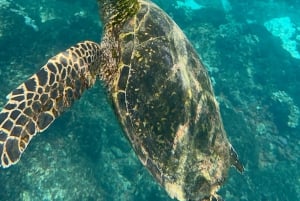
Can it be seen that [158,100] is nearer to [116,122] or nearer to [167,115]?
[167,115]

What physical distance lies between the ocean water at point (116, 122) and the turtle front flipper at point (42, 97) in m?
2.35

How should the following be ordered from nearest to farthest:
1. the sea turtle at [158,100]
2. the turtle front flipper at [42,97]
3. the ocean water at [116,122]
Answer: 1. the turtle front flipper at [42,97]
2. the sea turtle at [158,100]
3. the ocean water at [116,122]

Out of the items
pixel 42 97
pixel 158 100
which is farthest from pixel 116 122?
pixel 42 97

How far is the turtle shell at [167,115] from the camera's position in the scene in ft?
13.7

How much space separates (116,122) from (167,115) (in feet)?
18.0

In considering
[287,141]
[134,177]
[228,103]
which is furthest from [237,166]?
[287,141]

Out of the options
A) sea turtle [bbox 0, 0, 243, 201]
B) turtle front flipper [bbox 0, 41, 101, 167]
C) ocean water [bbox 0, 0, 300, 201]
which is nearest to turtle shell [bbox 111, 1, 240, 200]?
sea turtle [bbox 0, 0, 243, 201]

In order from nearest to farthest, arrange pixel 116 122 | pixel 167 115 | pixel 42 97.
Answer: pixel 42 97
pixel 167 115
pixel 116 122

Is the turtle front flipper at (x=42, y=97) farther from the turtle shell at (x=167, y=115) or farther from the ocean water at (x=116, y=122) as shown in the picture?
the ocean water at (x=116, y=122)

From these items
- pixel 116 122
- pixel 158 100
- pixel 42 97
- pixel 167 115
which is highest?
pixel 42 97

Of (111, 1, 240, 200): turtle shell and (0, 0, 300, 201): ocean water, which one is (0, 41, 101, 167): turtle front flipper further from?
(0, 0, 300, 201): ocean water

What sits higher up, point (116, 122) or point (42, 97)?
point (42, 97)

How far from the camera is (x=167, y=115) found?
167 inches

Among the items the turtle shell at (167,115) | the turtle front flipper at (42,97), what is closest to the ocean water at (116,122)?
the turtle front flipper at (42,97)
